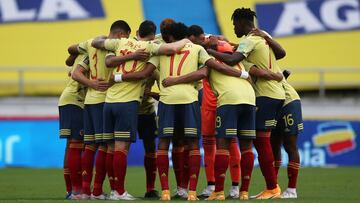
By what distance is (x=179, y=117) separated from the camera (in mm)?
14234

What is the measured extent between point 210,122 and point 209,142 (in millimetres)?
293

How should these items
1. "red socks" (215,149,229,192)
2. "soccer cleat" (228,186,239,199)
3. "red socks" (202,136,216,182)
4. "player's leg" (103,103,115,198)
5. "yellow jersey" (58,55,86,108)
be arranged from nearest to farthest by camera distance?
"red socks" (215,149,229,192), "player's leg" (103,103,115,198), "soccer cleat" (228,186,239,199), "red socks" (202,136,216,182), "yellow jersey" (58,55,86,108)

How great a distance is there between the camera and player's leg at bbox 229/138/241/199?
14.8m

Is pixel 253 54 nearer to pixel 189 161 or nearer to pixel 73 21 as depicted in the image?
pixel 189 161

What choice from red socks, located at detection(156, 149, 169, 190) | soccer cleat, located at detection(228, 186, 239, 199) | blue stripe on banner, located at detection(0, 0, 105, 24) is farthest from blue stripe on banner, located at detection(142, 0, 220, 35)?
red socks, located at detection(156, 149, 169, 190)

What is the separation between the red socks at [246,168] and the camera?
14.4 meters

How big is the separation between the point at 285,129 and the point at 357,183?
11.5 ft

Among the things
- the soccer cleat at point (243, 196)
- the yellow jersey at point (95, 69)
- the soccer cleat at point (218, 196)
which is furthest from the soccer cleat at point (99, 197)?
the soccer cleat at point (243, 196)

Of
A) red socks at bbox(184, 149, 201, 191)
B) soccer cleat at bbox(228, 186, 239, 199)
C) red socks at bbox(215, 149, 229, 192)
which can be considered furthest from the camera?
soccer cleat at bbox(228, 186, 239, 199)

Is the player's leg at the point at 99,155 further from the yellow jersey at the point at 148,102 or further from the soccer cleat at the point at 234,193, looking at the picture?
the soccer cleat at the point at 234,193

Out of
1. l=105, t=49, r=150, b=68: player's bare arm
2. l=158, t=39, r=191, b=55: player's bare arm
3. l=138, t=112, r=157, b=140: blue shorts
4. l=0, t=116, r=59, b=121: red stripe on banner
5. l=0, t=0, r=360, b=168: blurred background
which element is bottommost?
l=138, t=112, r=157, b=140: blue shorts

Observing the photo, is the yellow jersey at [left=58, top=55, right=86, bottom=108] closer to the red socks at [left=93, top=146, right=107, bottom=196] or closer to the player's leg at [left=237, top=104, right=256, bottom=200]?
the red socks at [left=93, top=146, right=107, bottom=196]

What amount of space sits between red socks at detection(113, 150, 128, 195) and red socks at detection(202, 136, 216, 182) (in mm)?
1235

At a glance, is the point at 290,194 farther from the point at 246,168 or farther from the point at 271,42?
the point at 271,42
